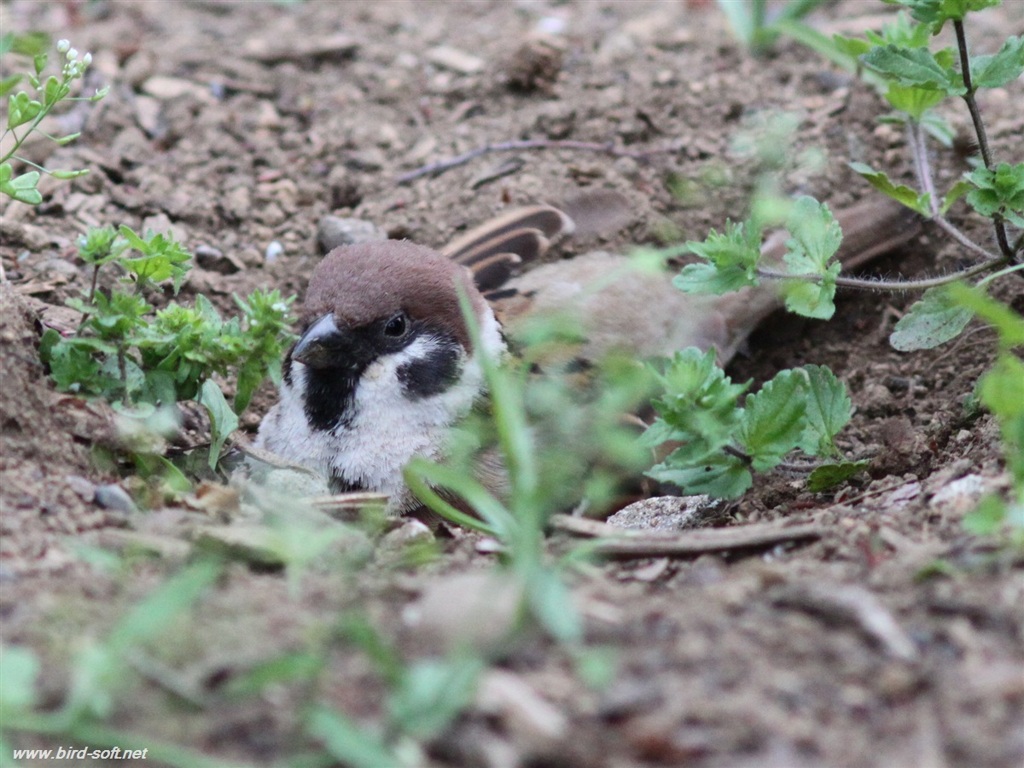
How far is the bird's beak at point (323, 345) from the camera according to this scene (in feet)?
9.46

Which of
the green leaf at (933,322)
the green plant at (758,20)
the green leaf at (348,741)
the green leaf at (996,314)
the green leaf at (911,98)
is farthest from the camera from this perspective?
the green plant at (758,20)

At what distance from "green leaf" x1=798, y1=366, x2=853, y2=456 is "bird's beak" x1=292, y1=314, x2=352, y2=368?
1.08 meters

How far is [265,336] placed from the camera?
8.83 ft

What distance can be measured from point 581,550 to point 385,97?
9.67ft

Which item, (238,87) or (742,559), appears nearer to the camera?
(742,559)

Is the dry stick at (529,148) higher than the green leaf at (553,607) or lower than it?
lower

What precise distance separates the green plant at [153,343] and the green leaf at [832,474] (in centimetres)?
121

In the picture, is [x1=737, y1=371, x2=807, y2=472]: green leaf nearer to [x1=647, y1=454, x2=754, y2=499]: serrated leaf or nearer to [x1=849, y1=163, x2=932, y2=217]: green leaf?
[x1=647, y1=454, x2=754, y2=499]: serrated leaf

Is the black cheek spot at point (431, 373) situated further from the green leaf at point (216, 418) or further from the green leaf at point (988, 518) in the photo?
the green leaf at point (988, 518)

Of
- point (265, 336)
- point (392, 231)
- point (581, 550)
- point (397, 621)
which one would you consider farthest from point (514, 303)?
point (397, 621)

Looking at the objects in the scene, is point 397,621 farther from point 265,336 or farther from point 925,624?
point 265,336

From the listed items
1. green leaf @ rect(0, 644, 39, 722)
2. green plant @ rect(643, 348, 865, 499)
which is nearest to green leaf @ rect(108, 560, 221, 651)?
green leaf @ rect(0, 644, 39, 722)

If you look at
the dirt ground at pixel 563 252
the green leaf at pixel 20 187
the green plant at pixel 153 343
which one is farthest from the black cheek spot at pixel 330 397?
the green leaf at pixel 20 187

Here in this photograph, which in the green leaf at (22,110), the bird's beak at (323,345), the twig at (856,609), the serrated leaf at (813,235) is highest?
the green leaf at (22,110)
